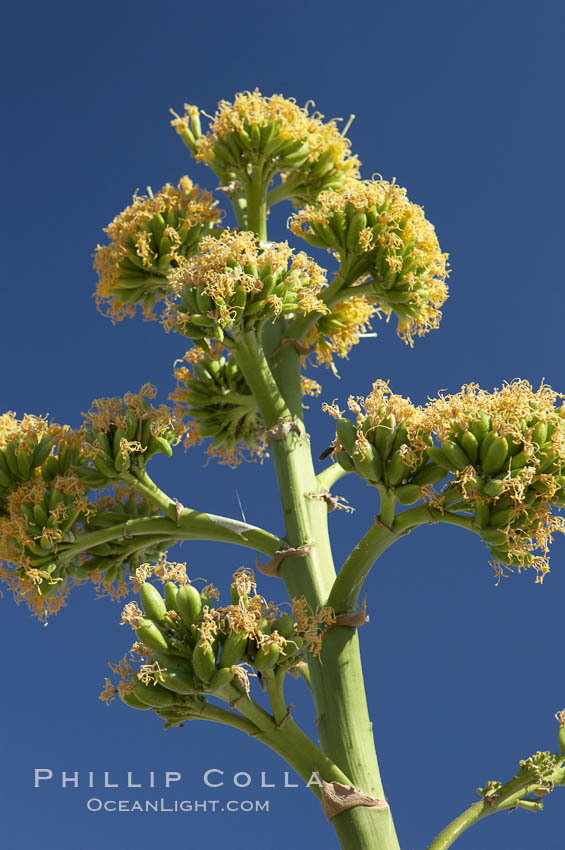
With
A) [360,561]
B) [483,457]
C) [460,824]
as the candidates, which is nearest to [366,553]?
[360,561]

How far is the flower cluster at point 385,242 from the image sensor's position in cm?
600

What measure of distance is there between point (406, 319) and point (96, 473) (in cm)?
245

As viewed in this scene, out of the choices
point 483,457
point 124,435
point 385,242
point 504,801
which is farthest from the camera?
point 385,242

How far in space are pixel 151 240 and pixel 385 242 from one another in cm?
181

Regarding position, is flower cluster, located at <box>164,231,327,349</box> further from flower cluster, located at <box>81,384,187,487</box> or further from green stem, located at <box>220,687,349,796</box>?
green stem, located at <box>220,687,349,796</box>

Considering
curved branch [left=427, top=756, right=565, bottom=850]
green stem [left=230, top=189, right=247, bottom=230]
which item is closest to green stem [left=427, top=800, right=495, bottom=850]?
curved branch [left=427, top=756, right=565, bottom=850]

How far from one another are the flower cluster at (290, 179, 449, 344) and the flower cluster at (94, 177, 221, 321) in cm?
93

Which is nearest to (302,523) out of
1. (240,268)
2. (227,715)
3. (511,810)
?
(227,715)

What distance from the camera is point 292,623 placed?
4578 mm

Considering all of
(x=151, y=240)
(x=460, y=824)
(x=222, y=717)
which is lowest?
(x=460, y=824)

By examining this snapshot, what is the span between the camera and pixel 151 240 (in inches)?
262

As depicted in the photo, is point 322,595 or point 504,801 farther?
point 322,595

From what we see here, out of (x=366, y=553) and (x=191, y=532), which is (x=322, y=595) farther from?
(x=191, y=532)

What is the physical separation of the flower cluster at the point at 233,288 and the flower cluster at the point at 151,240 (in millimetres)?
1056
